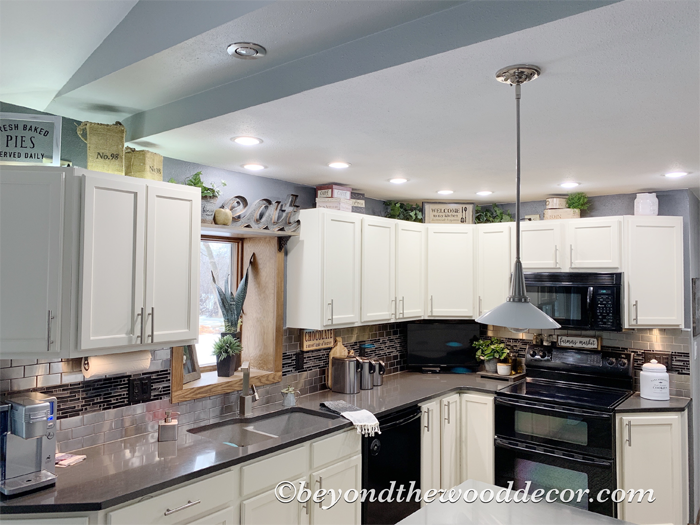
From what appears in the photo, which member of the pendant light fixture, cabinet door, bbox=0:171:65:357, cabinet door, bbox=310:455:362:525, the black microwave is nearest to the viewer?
the pendant light fixture

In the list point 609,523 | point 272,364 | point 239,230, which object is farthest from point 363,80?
point 272,364

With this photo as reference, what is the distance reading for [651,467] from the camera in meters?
3.28

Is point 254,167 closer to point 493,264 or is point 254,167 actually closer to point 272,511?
point 272,511

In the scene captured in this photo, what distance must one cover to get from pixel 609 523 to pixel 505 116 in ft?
5.28

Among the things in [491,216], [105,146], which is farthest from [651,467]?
[105,146]

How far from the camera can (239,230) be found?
296 cm

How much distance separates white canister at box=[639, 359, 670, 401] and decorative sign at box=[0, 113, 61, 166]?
373 centimetres

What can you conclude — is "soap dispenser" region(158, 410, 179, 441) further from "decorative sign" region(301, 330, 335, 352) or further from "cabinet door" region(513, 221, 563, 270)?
"cabinet door" region(513, 221, 563, 270)

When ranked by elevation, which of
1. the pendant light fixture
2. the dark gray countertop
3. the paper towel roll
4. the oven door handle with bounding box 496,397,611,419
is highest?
the pendant light fixture

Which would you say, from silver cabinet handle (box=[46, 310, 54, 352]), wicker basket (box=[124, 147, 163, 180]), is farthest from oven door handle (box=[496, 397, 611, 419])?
silver cabinet handle (box=[46, 310, 54, 352])

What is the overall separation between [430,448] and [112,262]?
2.46 metres

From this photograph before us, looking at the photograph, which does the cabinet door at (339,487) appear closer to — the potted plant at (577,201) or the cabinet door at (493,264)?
the cabinet door at (493,264)

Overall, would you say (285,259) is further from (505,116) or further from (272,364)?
(505,116)

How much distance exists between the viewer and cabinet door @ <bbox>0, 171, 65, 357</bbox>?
1.98m
